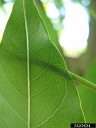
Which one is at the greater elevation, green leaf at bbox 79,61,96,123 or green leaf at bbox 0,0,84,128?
green leaf at bbox 0,0,84,128

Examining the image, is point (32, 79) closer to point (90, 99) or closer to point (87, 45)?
point (90, 99)

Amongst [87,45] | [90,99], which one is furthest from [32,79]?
[87,45]

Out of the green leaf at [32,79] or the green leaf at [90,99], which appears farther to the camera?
the green leaf at [90,99]

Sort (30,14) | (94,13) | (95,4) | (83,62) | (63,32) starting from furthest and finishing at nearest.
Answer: (63,32)
(83,62)
(95,4)
(94,13)
(30,14)

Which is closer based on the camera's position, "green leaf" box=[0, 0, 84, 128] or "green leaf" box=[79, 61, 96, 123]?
"green leaf" box=[0, 0, 84, 128]

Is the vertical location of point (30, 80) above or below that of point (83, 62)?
above

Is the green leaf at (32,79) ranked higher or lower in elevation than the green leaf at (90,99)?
higher

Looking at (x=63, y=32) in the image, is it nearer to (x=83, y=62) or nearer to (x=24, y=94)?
(x=83, y=62)

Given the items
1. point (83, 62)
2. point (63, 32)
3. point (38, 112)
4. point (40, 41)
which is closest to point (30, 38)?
point (40, 41)
